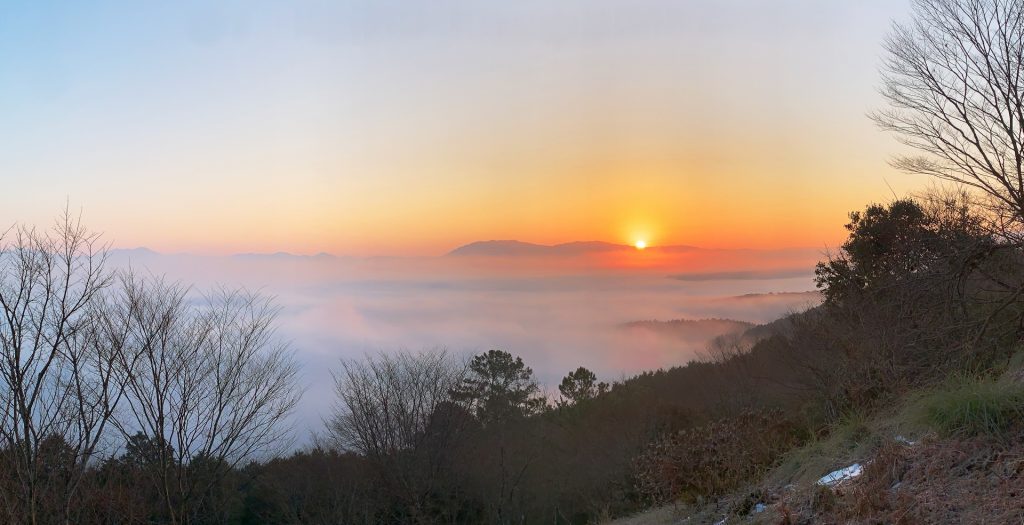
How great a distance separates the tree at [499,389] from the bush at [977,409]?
86.8ft

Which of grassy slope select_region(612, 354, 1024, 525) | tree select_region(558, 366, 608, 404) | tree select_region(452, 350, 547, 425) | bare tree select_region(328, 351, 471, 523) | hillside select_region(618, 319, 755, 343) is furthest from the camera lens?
hillside select_region(618, 319, 755, 343)

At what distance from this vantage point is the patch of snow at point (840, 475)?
6.91 meters

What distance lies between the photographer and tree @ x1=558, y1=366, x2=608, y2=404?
4522 cm

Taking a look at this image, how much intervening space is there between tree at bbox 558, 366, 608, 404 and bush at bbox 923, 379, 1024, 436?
38.6 m

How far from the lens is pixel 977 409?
627cm

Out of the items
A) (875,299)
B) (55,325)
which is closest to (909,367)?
(875,299)

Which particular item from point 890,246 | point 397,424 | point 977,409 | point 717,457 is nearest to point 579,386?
point 397,424

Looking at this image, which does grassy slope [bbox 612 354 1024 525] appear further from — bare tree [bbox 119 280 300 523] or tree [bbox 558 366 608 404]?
tree [bbox 558 366 608 404]

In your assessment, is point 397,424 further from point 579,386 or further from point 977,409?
point 977,409

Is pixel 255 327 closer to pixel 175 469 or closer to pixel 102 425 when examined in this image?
pixel 175 469

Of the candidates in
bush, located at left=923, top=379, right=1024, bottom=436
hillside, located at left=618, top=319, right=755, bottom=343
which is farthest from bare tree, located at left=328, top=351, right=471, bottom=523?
hillside, located at left=618, top=319, right=755, bottom=343

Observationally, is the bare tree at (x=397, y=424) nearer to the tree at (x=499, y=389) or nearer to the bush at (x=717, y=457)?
the tree at (x=499, y=389)

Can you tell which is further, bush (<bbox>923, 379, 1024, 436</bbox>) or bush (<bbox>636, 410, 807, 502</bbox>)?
bush (<bbox>636, 410, 807, 502</bbox>)

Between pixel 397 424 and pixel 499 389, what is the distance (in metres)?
12.5
